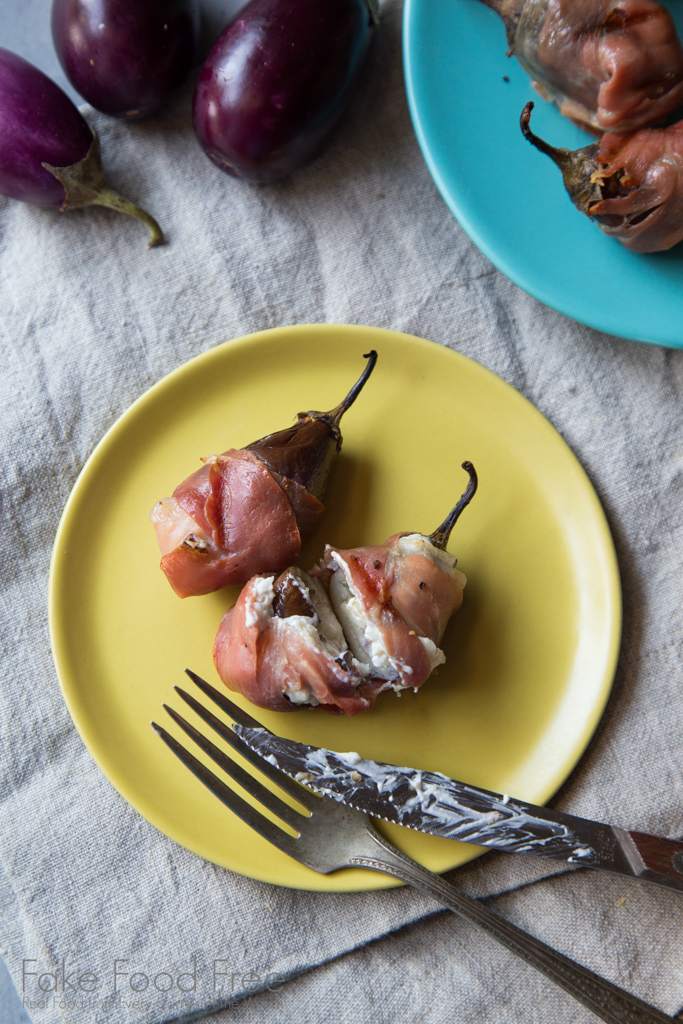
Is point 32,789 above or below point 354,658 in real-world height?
below

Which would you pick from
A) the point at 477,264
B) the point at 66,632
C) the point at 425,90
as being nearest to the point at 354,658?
the point at 66,632

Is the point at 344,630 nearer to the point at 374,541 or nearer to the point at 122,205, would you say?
the point at 374,541

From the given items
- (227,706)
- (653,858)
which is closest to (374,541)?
(227,706)

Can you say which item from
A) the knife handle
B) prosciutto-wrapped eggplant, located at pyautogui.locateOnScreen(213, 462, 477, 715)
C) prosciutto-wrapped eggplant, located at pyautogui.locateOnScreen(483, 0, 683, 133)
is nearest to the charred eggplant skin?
prosciutto-wrapped eggplant, located at pyautogui.locateOnScreen(213, 462, 477, 715)

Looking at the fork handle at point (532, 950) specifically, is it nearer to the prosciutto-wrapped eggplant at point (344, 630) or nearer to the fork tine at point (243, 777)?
the fork tine at point (243, 777)

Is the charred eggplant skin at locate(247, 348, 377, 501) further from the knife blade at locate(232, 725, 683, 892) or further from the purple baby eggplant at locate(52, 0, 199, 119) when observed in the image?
the purple baby eggplant at locate(52, 0, 199, 119)

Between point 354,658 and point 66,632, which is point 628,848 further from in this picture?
point 66,632
